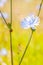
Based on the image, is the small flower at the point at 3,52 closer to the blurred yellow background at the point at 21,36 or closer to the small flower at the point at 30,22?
the blurred yellow background at the point at 21,36

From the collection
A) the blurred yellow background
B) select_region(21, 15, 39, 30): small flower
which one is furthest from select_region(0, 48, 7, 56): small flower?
select_region(21, 15, 39, 30): small flower

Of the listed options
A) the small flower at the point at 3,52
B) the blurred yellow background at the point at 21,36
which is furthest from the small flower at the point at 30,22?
the small flower at the point at 3,52

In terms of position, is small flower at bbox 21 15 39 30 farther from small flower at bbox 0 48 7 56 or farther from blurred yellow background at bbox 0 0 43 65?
small flower at bbox 0 48 7 56

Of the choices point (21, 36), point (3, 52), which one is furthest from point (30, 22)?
point (3, 52)

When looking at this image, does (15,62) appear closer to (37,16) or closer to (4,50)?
(4,50)

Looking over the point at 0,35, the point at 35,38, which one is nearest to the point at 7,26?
the point at 0,35

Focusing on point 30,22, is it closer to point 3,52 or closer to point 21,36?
point 21,36
